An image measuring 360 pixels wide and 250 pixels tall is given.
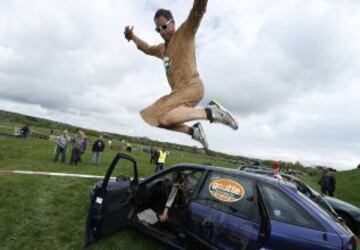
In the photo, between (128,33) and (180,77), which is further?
(128,33)

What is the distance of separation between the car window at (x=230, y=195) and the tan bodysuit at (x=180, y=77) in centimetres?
180

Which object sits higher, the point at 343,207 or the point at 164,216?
the point at 343,207

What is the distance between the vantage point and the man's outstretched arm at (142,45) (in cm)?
501

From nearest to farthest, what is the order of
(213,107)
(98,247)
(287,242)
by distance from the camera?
(213,107) → (287,242) → (98,247)

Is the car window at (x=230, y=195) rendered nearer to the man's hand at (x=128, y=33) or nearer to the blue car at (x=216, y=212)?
the blue car at (x=216, y=212)

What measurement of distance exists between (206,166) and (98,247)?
7.86 feet

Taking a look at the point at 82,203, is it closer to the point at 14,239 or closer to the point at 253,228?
the point at 14,239

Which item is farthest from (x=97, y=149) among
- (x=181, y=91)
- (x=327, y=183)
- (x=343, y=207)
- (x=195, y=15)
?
(x=195, y=15)

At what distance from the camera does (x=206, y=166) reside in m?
6.45

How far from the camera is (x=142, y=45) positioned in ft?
17.1

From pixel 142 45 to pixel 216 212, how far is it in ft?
8.03

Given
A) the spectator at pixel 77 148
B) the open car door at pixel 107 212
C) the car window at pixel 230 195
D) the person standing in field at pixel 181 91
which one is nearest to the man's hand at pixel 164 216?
the open car door at pixel 107 212

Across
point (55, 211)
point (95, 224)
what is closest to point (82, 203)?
point (55, 211)

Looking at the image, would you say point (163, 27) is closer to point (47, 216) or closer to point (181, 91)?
point (181, 91)
